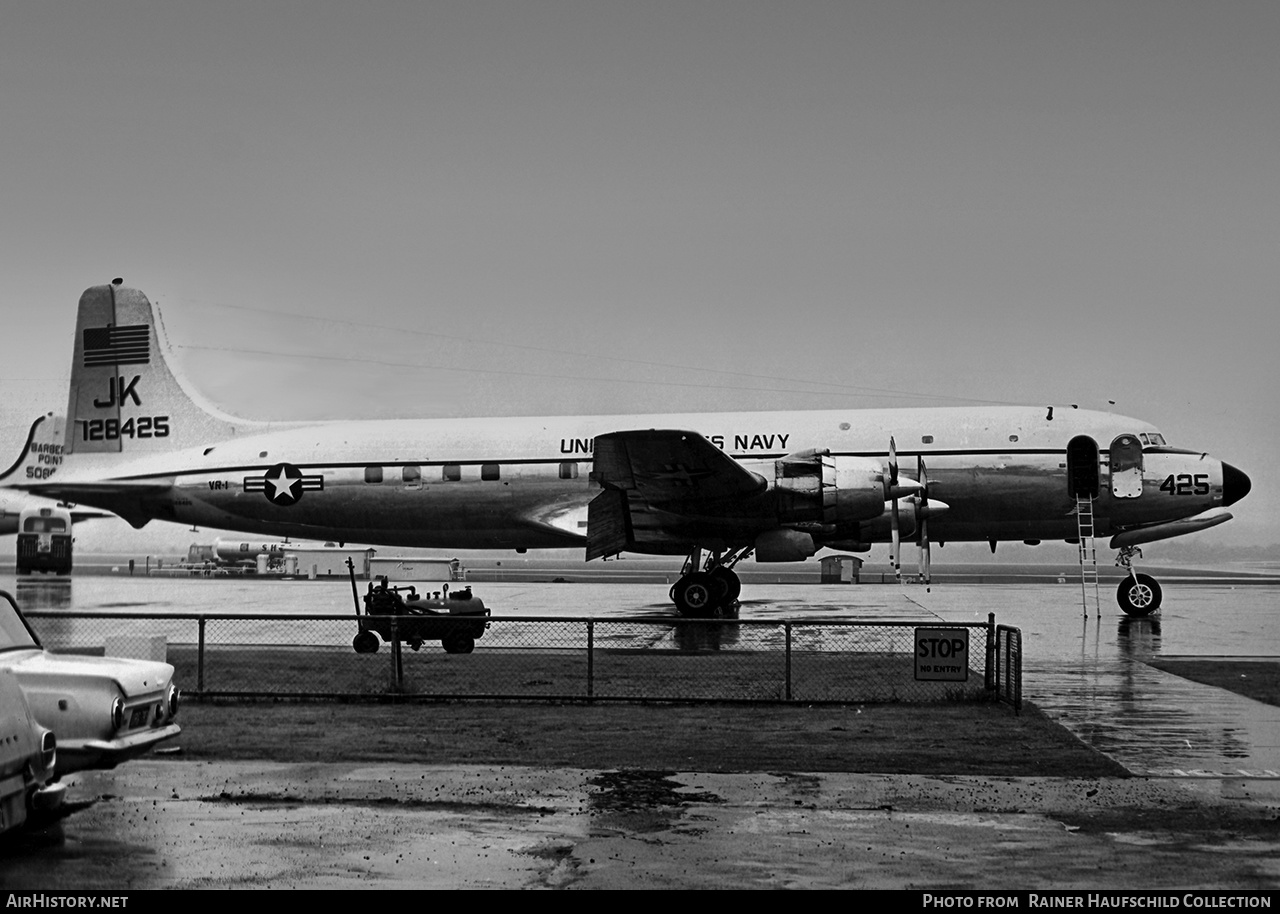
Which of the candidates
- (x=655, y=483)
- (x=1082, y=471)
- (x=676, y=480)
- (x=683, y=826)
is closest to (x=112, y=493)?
(x=655, y=483)

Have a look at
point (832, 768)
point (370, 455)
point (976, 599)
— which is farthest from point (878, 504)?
point (832, 768)

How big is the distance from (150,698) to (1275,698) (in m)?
13.9

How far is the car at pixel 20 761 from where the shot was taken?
740 centimetres

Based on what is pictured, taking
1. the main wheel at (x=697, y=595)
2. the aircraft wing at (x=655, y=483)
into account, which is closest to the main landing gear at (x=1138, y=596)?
the aircraft wing at (x=655, y=483)

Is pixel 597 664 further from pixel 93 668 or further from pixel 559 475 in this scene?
pixel 559 475

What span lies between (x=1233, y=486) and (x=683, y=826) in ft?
94.7

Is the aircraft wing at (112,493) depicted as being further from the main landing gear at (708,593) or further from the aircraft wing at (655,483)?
the main landing gear at (708,593)

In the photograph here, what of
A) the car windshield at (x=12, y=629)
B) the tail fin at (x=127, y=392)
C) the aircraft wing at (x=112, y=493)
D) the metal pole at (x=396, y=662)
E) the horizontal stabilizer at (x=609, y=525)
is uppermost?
the tail fin at (x=127, y=392)

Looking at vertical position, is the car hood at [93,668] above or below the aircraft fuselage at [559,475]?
below

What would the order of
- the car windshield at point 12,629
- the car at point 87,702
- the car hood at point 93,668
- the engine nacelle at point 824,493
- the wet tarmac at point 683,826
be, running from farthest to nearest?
the engine nacelle at point 824,493, the car windshield at point 12,629, the car hood at point 93,668, the car at point 87,702, the wet tarmac at point 683,826

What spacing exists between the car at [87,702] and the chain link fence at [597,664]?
307 centimetres

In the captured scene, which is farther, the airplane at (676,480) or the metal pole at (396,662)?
the airplane at (676,480)

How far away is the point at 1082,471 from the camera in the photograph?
32.8m
